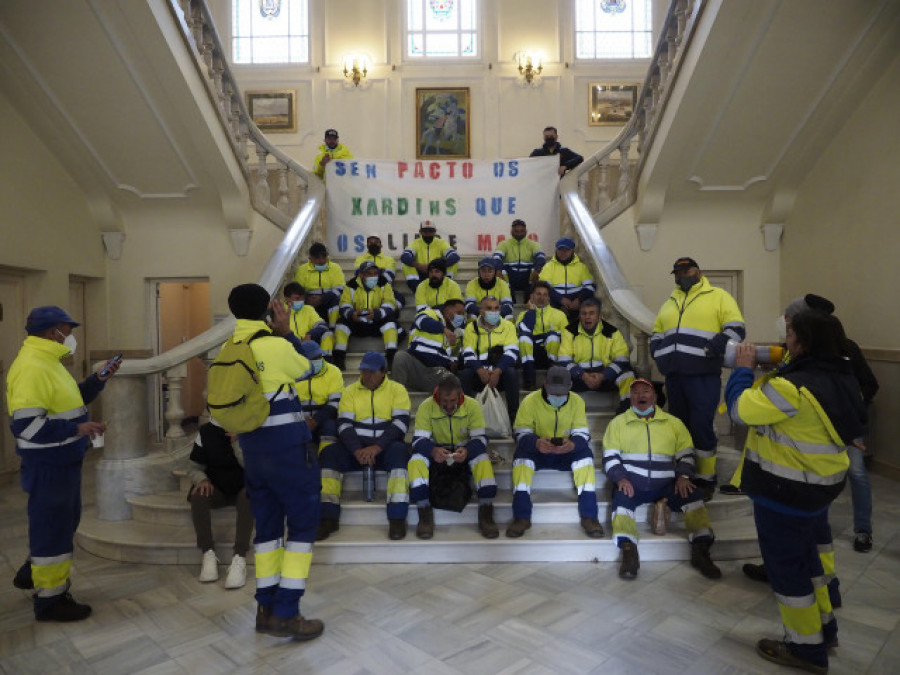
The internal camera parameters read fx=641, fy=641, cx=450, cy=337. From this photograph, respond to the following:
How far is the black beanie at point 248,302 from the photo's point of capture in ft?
9.84

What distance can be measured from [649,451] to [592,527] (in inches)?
25.1

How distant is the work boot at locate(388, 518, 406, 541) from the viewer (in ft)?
13.9

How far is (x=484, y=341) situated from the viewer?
555 centimetres

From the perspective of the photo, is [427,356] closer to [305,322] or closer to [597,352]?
[305,322]

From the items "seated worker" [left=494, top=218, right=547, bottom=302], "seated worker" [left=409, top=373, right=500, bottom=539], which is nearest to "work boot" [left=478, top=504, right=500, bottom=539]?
"seated worker" [left=409, top=373, right=500, bottom=539]

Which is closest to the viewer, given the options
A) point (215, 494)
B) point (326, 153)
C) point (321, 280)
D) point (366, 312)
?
point (215, 494)

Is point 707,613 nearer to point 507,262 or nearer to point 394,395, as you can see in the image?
point 394,395

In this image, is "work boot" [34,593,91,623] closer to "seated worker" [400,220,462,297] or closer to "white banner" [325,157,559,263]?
"seated worker" [400,220,462,297]

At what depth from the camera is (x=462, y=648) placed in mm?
3105

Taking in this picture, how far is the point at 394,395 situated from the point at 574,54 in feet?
31.3

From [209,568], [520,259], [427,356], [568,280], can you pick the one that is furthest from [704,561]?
[520,259]

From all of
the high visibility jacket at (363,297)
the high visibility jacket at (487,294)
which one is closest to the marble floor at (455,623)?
the high visibility jacket at (487,294)

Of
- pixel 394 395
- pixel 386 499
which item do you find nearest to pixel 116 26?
pixel 394 395

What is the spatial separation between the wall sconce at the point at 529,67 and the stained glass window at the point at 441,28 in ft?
3.29
